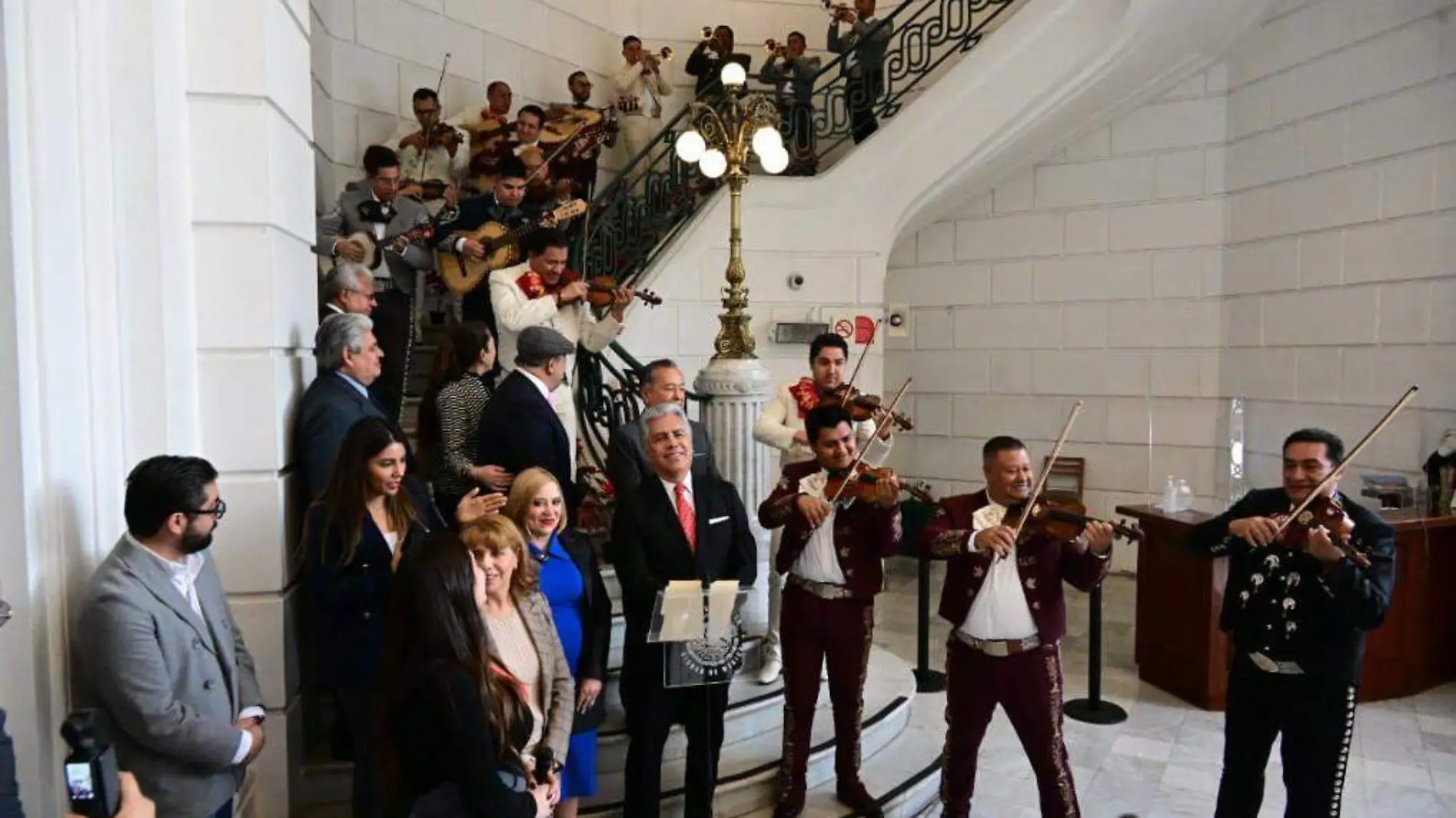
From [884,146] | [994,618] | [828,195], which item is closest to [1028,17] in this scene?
[884,146]

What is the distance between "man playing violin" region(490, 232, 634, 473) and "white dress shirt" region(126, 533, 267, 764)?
200 cm

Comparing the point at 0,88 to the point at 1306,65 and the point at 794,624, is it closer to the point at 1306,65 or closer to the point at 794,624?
the point at 794,624

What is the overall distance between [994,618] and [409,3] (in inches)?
272

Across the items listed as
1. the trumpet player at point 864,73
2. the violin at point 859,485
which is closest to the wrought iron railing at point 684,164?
the trumpet player at point 864,73

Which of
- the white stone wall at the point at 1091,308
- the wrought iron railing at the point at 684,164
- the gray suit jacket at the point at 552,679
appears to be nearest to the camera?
the gray suit jacket at the point at 552,679

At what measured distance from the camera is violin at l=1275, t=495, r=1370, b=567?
10.0 ft

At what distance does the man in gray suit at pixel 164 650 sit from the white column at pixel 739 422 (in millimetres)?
2578

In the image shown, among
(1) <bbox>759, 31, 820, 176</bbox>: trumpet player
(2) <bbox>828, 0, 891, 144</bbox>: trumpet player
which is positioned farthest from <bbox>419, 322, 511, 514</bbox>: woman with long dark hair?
(2) <bbox>828, 0, 891, 144</bbox>: trumpet player

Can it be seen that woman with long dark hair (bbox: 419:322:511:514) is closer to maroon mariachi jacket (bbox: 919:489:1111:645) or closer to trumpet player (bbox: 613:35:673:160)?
maroon mariachi jacket (bbox: 919:489:1111:645)

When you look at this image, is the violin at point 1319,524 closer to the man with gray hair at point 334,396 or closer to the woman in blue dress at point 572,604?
the woman in blue dress at point 572,604

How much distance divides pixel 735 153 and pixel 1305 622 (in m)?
3.66

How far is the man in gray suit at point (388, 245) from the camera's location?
4.62 meters

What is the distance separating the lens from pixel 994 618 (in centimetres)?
332

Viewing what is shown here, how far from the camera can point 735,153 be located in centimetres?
546
